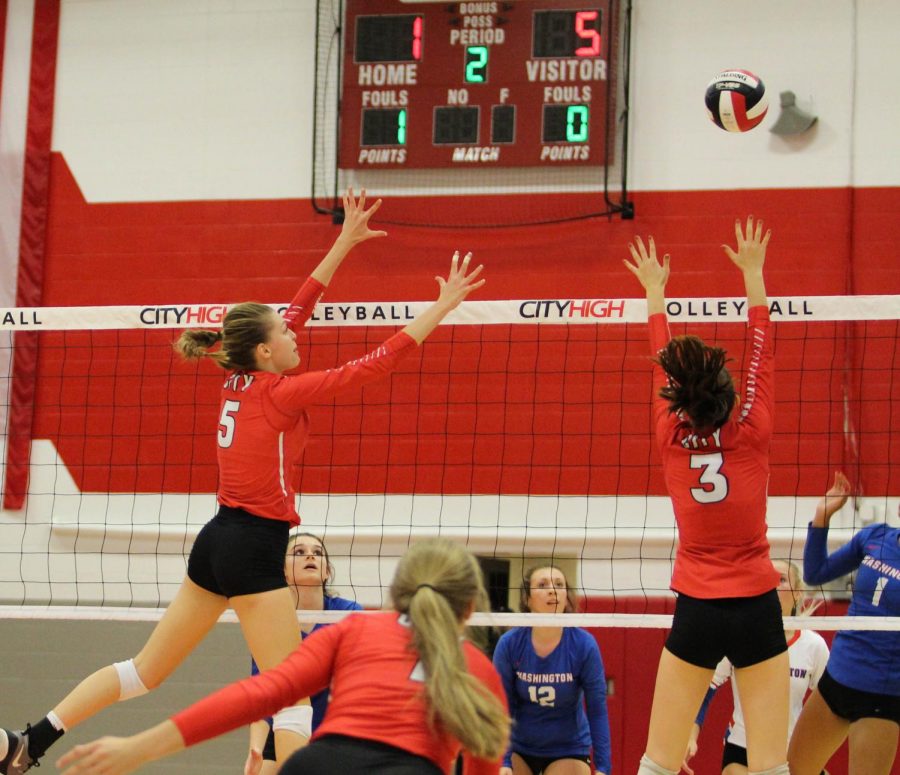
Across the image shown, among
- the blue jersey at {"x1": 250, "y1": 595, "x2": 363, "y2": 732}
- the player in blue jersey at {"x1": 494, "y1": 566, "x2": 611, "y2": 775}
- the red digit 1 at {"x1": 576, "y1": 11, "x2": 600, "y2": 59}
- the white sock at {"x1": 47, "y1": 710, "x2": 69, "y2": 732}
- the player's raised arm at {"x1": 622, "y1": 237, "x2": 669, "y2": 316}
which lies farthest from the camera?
the red digit 1 at {"x1": 576, "y1": 11, "x2": 600, "y2": 59}

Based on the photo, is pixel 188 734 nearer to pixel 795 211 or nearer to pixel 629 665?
pixel 629 665

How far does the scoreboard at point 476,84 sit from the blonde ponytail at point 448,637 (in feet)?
22.2

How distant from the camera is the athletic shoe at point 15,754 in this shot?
4746 millimetres

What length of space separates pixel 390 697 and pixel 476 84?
739 cm

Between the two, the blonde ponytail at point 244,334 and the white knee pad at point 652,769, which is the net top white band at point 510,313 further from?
the white knee pad at point 652,769

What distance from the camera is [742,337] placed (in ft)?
30.5

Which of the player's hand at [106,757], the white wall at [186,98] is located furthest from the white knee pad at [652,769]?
the white wall at [186,98]

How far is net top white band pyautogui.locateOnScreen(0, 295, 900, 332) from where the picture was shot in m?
5.92

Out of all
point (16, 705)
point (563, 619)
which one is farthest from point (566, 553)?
point (16, 705)

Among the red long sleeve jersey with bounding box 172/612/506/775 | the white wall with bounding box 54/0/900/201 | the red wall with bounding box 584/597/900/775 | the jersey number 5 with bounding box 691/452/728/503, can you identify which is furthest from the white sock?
the white wall with bounding box 54/0/900/201

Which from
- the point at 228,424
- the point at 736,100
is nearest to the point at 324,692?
the point at 228,424

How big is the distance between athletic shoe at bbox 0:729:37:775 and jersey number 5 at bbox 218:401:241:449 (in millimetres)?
1426

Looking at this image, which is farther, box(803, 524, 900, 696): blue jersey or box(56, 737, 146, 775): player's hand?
box(803, 524, 900, 696): blue jersey

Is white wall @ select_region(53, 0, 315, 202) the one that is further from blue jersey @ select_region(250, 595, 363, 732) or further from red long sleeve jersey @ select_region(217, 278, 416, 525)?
red long sleeve jersey @ select_region(217, 278, 416, 525)
